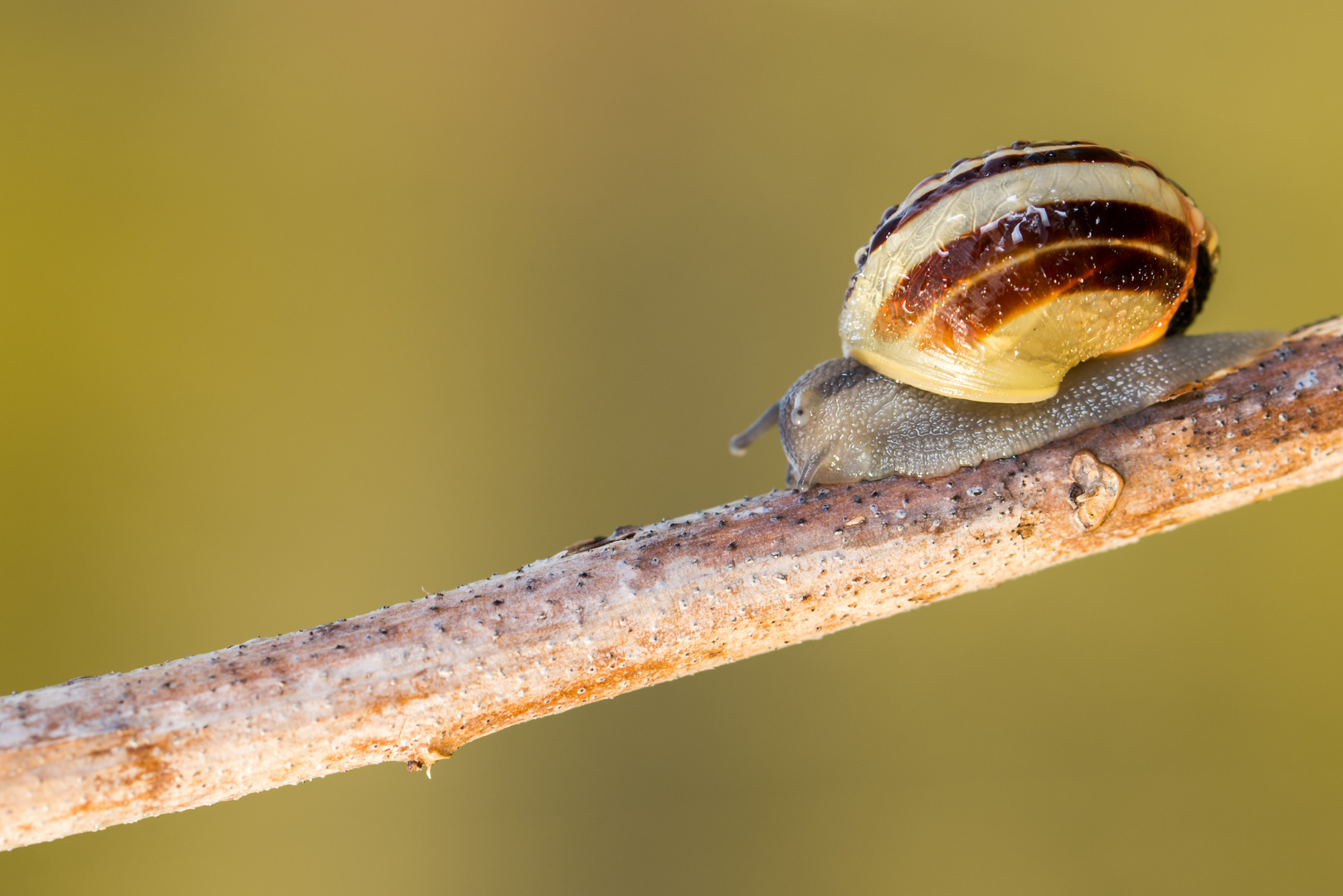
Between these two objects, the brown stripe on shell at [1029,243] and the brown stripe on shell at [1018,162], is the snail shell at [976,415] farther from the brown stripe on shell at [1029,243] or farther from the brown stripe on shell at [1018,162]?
the brown stripe on shell at [1018,162]

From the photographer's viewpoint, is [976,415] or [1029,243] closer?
[1029,243]

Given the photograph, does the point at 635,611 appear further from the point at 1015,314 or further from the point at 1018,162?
the point at 1018,162

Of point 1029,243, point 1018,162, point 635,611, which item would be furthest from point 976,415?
point 635,611

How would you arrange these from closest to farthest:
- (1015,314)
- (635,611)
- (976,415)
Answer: (635,611) < (1015,314) < (976,415)

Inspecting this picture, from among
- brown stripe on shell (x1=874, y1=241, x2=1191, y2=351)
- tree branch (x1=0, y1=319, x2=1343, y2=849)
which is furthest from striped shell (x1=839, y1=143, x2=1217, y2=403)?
tree branch (x1=0, y1=319, x2=1343, y2=849)

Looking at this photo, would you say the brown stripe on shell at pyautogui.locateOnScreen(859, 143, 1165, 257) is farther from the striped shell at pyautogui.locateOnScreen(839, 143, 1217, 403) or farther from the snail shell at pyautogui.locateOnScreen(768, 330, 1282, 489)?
the snail shell at pyautogui.locateOnScreen(768, 330, 1282, 489)

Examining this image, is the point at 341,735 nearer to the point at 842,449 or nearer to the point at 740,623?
the point at 740,623

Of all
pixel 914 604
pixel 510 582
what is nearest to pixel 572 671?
pixel 510 582
